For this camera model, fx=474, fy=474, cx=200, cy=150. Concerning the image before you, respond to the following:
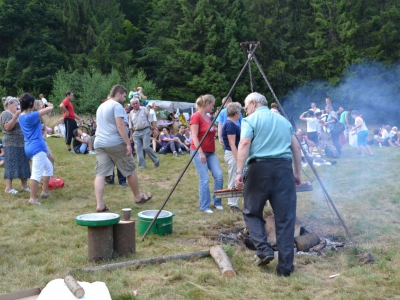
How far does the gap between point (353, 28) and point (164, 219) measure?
3326cm

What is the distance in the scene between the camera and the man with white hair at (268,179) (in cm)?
475

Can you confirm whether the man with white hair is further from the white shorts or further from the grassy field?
the white shorts

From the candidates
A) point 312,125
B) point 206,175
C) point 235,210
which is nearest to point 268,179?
point 206,175

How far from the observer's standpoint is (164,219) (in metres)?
6.12

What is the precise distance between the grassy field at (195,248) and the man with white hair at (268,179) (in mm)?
283

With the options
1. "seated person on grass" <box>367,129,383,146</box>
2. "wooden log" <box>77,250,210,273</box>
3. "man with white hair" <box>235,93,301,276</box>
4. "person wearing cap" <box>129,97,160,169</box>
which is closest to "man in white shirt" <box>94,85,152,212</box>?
"wooden log" <box>77,250,210,273</box>

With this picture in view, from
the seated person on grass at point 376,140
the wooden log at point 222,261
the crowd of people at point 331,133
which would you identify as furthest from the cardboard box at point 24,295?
the seated person on grass at point 376,140

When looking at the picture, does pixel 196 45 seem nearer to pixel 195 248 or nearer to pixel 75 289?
pixel 195 248

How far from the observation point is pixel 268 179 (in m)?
4.75

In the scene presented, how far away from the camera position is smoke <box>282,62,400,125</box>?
878 inches

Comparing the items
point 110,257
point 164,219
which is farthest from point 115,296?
point 164,219

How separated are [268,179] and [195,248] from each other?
143cm

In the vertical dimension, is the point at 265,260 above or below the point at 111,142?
below

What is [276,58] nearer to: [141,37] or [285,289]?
[141,37]
